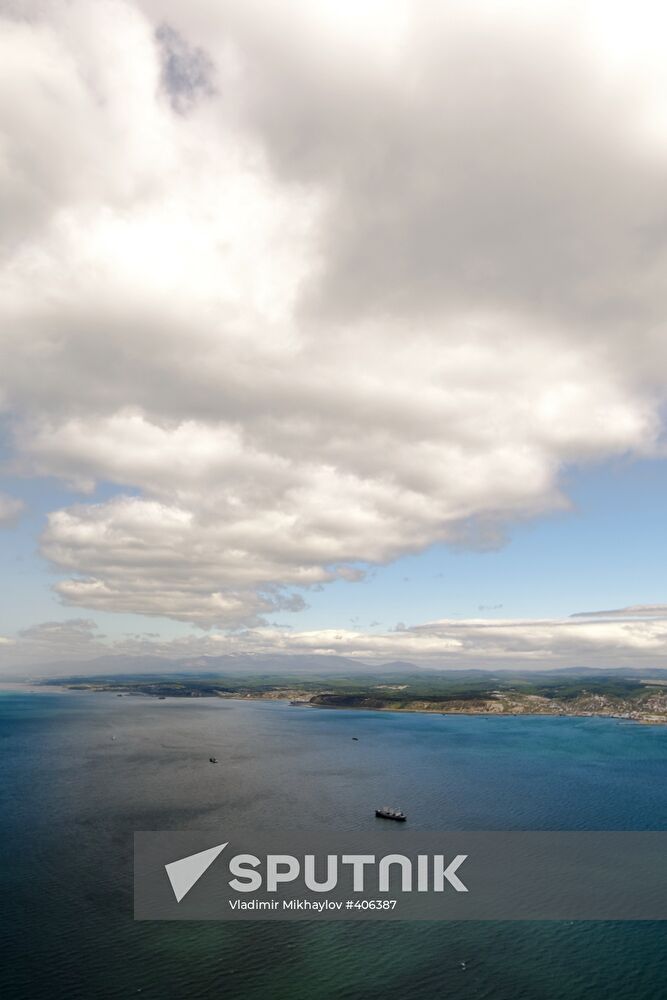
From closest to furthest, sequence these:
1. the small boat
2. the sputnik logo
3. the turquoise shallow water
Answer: the turquoise shallow water, the sputnik logo, the small boat

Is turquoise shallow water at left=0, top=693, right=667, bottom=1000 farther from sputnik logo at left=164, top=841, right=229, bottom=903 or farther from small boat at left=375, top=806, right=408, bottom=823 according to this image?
A: sputnik logo at left=164, top=841, right=229, bottom=903

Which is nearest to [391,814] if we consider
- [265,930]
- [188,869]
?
[188,869]

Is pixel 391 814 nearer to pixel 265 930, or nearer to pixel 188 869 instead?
pixel 188 869

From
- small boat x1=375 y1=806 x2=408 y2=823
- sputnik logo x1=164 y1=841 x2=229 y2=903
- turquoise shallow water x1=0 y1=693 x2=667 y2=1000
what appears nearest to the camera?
turquoise shallow water x1=0 y1=693 x2=667 y2=1000

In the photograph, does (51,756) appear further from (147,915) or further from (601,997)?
(601,997)

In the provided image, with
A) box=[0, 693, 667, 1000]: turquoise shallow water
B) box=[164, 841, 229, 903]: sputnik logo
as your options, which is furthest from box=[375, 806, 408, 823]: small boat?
box=[164, 841, 229, 903]: sputnik logo

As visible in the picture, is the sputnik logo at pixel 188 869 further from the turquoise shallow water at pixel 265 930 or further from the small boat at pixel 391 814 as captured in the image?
the small boat at pixel 391 814
